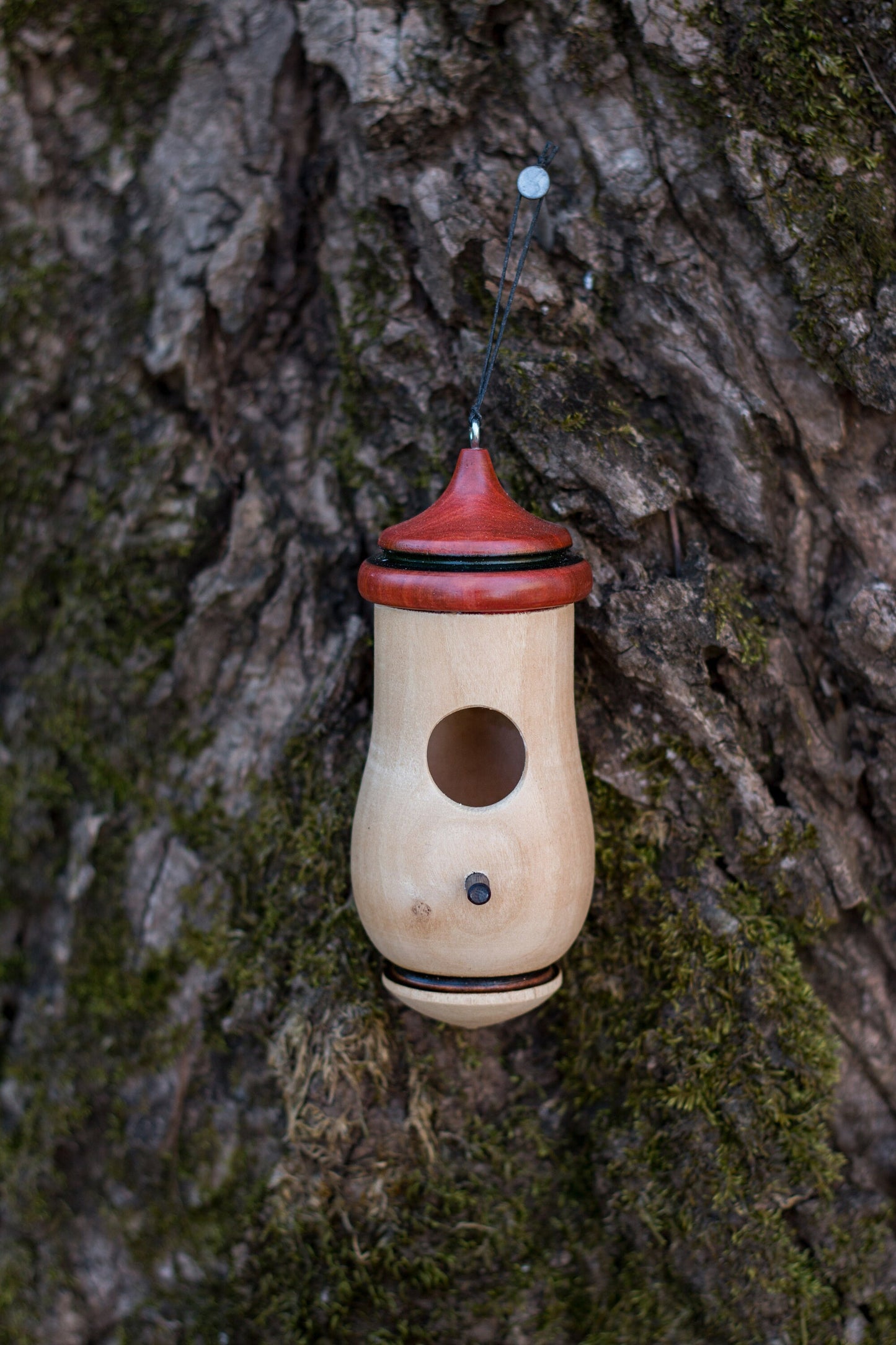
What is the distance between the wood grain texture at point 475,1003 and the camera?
1.68 m

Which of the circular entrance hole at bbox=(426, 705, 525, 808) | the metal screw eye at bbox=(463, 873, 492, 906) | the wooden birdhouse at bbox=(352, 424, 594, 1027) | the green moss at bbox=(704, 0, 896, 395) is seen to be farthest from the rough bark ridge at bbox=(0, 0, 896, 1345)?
the metal screw eye at bbox=(463, 873, 492, 906)

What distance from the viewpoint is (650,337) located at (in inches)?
77.1

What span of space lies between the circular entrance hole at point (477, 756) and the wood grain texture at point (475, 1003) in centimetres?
39

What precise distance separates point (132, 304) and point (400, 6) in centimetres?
84

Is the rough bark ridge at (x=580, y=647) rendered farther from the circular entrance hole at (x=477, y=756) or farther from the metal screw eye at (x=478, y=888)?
the metal screw eye at (x=478, y=888)

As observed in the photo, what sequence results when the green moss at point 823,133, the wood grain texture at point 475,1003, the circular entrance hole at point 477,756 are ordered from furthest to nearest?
the circular entrance hole at point 477,756 → the green moss at point 823,133 → the wood grain texture at point 475,1003

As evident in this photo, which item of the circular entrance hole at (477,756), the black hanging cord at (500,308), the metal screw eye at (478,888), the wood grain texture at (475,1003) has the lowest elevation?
the wood grain texture at (475,1003)

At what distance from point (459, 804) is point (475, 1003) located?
330 millimetres

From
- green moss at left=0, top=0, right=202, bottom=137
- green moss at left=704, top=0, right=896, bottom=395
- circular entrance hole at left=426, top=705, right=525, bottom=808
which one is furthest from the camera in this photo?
green moss at left=0, top=0, right=202, bottom=137

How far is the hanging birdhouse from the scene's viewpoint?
161cm

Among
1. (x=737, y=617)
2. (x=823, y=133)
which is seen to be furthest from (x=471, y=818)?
(x=823, y=133)

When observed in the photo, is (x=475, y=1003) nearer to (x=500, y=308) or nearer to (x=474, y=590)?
(x=474, y=590)

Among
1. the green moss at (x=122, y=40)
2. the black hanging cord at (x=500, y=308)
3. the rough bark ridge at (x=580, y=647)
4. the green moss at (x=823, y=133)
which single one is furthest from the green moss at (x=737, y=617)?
the green moss at (x=122, y=40)

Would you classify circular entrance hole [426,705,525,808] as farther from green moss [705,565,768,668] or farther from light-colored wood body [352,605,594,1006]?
green moss [705,565,768,668]
